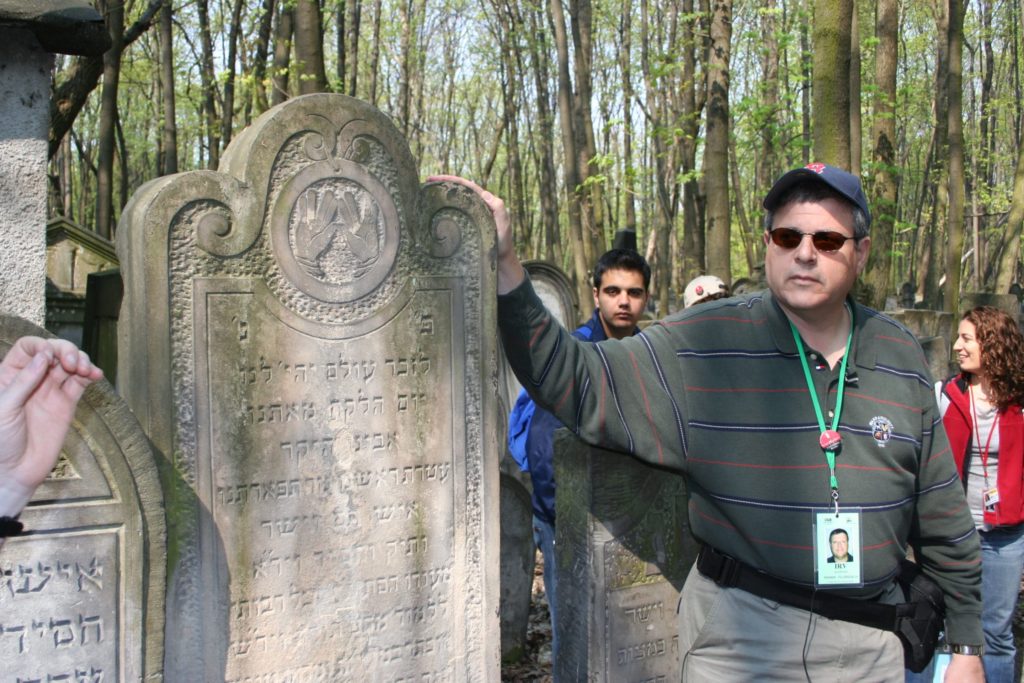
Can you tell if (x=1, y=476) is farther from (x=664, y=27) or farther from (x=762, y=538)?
(x=664, y=27)

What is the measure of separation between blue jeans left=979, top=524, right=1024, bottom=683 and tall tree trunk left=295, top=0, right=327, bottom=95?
7506 mm

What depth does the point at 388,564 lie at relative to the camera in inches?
133

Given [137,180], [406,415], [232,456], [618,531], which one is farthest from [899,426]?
[137,180]

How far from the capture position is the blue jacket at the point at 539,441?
3.83 meters

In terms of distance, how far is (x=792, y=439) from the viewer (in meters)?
2.44

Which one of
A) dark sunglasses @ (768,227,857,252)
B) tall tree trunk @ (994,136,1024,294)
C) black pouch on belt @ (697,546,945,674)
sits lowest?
black pouch on belt @ (697,546,945,674)

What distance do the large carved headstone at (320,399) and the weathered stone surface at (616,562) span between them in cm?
30

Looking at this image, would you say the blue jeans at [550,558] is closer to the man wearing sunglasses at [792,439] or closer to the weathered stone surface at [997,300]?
the man wearing sunglasses at [792,439]

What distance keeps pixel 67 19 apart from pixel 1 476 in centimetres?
343

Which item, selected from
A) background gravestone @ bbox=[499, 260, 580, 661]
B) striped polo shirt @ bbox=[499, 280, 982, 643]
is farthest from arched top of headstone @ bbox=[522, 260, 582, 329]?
striped polo shirt @ bbox=[499, 280, 982, 643]

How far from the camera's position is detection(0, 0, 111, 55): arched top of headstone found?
4.36m

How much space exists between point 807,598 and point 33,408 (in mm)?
1948

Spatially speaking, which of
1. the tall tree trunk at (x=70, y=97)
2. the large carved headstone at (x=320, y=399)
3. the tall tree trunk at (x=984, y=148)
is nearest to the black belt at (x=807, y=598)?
the large carved headstone at (x=320, y=399)

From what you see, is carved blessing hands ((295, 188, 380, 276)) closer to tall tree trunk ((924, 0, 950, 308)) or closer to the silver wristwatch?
the silver wristwatch
